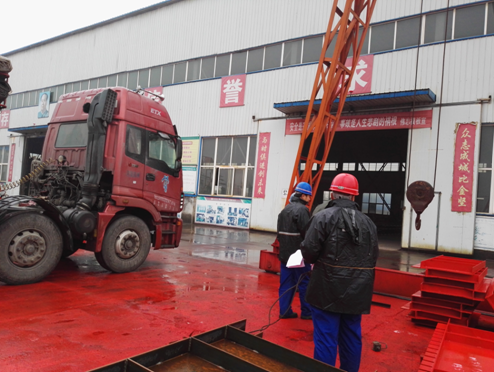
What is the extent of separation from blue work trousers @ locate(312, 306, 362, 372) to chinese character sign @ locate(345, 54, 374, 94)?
11.9m

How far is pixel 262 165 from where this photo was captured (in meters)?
16.0

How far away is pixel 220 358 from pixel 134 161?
491cm

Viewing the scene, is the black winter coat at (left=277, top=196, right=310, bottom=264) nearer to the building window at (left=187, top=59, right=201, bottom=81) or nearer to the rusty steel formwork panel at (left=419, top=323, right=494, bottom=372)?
the rusty steel formwork panel at (left=419, top=323, right=494, bottom=372)

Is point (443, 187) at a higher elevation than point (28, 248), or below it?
higher

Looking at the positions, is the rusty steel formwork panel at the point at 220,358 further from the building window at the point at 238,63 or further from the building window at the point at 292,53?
the building window at the point at 238,63

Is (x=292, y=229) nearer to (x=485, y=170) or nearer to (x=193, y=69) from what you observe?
(x=485, y=170)

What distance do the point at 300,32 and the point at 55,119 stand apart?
11.2 meters

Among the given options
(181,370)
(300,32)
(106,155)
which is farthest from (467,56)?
(181,370)

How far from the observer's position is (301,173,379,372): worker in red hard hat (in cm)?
296

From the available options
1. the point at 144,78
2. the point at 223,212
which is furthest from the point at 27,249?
the point at 144,78

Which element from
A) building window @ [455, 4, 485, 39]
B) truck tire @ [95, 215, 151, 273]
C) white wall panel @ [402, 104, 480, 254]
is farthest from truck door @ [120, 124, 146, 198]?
building window @ [455, 4, 485, 39]

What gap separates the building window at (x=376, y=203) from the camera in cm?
2355

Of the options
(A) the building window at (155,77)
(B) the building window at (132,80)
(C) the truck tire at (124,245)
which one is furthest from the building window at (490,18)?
(B) the building window at (132,80)

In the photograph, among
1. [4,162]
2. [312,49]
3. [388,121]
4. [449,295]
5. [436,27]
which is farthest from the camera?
[4,162]
